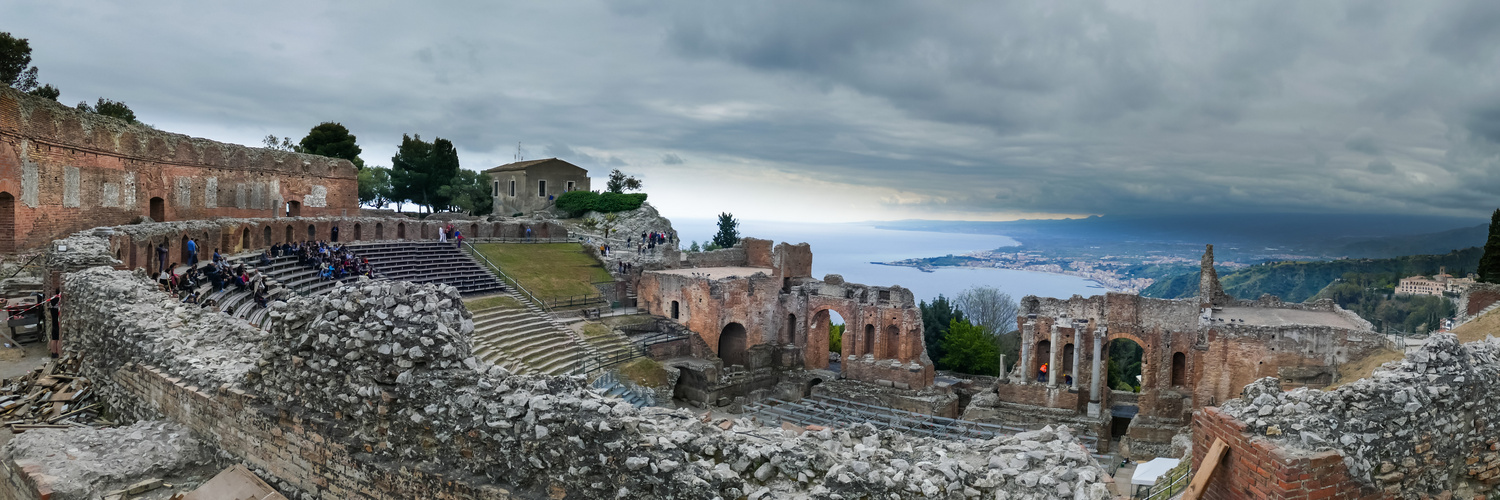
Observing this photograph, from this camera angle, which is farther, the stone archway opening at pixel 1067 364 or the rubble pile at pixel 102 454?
the stone archway opening at pixel 1067 364

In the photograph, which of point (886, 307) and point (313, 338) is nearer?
point (313, 338)

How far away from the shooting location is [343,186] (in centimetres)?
3962

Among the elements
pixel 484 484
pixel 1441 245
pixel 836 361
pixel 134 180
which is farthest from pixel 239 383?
pixel 1441 245

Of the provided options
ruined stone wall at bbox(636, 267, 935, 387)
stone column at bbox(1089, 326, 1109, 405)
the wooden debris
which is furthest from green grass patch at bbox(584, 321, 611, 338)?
stone column at bbox(1089, 326, 1109, 405)

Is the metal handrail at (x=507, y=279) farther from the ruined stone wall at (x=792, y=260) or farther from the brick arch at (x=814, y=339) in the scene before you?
the ruined stone wall at (x=792, y=260)

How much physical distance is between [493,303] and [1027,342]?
1949 cm

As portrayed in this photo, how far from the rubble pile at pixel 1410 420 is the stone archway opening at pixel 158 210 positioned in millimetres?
33854

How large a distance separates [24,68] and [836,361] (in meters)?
38.4

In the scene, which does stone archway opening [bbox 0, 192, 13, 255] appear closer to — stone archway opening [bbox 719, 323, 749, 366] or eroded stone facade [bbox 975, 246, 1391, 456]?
stone archway opening [bbox 719, 323, 749, 366]

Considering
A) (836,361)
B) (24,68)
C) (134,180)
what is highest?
(24,68)

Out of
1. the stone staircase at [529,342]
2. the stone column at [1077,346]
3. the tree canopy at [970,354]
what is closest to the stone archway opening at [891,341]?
the stone column at [1077,346]

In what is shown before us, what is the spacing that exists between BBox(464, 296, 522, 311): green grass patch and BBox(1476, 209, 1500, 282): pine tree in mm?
40266

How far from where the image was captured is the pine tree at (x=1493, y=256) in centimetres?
3131

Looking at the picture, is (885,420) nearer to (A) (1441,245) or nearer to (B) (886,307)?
(B) (886,307)
